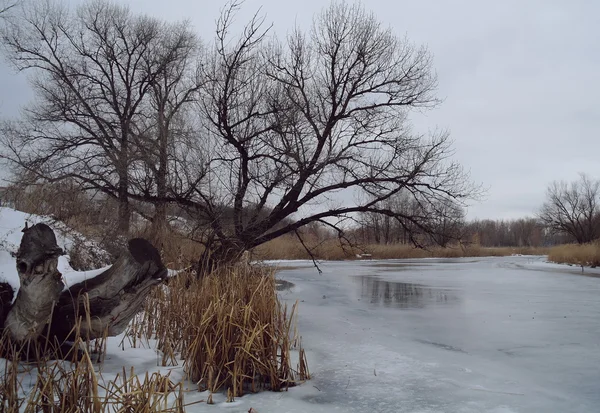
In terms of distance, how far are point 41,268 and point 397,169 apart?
883cm

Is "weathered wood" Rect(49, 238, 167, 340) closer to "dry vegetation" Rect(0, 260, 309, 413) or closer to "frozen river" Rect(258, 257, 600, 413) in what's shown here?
"dry vegetation" Rect(0, 260, 309, 413)

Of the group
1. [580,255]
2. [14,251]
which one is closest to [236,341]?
[14,251]

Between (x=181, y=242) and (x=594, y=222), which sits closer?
(x=181, y=242)

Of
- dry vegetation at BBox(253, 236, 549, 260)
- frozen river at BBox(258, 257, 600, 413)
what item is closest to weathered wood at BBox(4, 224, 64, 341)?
frozen river at BBox(258, 257, 600, 413)

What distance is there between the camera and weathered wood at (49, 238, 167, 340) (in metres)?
4.17

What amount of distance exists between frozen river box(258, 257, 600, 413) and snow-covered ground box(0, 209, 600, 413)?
12 millimetres

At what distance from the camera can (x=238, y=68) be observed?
1111 centimetres

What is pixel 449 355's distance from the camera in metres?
5.55

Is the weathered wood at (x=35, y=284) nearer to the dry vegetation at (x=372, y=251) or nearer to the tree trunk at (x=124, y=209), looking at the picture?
the tree trunk at (x=124, y=209)

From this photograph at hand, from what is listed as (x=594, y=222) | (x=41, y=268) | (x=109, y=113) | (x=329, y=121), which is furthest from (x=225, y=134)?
(x=594, y=222)

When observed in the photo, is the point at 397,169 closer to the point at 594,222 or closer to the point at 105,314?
the point at 105,314

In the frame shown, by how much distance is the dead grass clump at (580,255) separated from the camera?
2259 cm

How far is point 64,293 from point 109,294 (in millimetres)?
392

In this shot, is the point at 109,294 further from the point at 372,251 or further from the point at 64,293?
the point at 372,251
